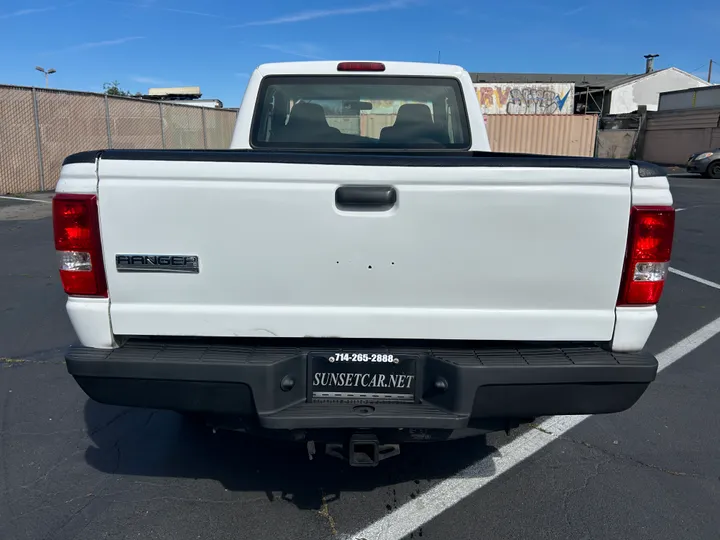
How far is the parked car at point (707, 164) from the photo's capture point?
75.3ft

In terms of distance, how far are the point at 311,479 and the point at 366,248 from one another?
148 cm

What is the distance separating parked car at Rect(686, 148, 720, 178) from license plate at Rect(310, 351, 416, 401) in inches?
990

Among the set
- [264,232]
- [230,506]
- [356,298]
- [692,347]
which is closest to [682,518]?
[356,298]

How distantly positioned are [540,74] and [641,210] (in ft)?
164

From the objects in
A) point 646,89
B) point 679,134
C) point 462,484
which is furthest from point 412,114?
point 646,89

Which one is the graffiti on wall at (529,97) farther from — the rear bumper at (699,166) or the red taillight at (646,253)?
the red taillight at (646,253)

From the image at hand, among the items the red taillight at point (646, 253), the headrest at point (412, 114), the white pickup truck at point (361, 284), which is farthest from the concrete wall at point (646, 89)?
the white pickup truck at point (361, 284)

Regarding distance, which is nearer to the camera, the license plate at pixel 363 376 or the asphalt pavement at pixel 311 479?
the license plate at pixel 363 376

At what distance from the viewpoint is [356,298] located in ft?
7.75

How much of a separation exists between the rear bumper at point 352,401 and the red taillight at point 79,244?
0.27 metres

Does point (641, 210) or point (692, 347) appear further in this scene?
point (692, 347)

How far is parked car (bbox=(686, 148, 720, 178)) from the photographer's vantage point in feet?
75.3

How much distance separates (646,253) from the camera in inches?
91.3

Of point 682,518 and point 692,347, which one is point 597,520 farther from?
point 692,347
